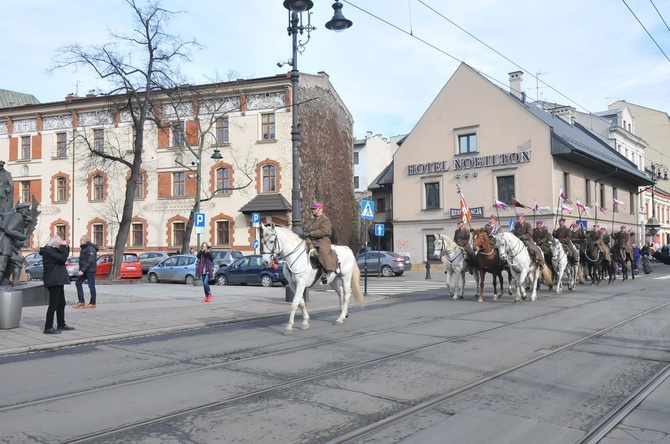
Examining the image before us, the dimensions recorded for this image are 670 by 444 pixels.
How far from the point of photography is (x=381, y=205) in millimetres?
49688

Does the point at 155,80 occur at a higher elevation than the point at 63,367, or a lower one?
higher

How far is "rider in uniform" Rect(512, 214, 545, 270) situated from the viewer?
17062 millimetres

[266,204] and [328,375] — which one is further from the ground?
[266,204]

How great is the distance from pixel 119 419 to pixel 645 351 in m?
7.75

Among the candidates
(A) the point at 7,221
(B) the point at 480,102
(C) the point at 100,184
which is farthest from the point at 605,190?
(A) the point at 7,221

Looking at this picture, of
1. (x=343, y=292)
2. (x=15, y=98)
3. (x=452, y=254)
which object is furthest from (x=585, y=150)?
(x=15, y=98)

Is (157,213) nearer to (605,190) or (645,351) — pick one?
(605,190)

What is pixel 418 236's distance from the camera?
42.1m

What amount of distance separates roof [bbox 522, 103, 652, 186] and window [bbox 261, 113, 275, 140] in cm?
1703

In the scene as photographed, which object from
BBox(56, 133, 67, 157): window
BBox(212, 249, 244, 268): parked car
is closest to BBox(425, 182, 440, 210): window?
BBox(212, 249, 244, 268): parked car

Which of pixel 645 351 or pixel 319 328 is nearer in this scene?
pixel 645 351

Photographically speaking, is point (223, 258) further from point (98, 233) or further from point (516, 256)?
point (98, 233)

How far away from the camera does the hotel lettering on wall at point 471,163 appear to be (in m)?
38.2

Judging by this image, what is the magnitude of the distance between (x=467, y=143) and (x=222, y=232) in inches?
722
